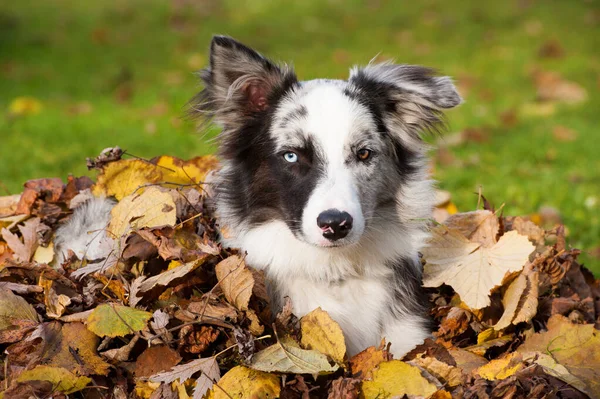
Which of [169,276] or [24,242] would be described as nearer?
[169,276]

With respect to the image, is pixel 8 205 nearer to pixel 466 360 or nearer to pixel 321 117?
pixel 321 117

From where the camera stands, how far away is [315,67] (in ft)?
42.9

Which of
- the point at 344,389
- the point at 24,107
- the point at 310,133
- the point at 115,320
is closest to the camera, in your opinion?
the point at 344,389

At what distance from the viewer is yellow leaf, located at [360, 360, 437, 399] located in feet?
9.88

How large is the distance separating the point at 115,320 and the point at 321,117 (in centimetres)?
130

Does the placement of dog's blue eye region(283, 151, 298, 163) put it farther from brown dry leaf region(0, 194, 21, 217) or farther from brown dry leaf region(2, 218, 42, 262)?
brown dry leaf region(0, 194, 21, 217)

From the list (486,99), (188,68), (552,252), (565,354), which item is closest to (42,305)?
(565,354)

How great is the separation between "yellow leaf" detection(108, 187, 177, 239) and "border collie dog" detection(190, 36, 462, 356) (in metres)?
0.29

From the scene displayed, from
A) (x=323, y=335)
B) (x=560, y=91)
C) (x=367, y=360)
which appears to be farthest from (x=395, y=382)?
(x=560, y=91)

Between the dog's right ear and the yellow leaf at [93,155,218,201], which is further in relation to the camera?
the yellow leaf at [93,155,218,201]

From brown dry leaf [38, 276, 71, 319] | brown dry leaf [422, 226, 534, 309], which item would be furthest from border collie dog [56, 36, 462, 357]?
brown dry leaf [38, 276, 71, 319]

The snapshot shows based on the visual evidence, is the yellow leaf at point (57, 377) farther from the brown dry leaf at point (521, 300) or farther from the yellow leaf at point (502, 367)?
the brown dry leaf at point (521, 300)

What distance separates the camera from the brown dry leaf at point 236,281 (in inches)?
127

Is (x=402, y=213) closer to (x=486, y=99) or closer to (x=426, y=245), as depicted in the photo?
(x=426, y=245)
